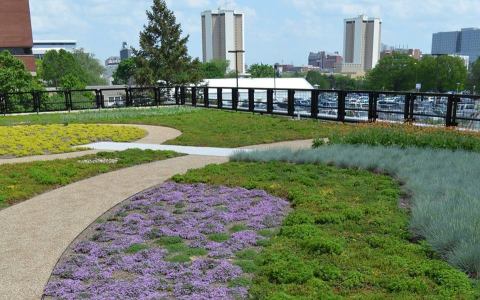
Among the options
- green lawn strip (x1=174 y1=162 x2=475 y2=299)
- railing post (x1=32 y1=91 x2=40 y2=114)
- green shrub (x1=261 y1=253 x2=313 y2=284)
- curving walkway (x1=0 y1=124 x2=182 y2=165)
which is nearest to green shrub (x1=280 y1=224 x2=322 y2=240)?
green lawn strip (x1=174 y1=162 x2=475 y2=299)

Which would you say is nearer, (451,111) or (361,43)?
(451,111)


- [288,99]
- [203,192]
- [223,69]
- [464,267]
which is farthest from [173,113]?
[223,69]

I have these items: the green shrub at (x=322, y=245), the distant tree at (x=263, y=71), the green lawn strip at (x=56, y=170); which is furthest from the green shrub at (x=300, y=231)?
the distant tree at (x=263, y=71)

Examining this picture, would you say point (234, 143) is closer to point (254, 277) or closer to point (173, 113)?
point (254, 277)

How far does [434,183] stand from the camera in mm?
6680

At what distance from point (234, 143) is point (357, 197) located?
6.22 metres

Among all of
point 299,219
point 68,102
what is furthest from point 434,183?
point 68,102

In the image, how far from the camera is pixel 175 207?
21.5 ft

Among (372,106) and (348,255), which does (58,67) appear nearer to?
(372,106)

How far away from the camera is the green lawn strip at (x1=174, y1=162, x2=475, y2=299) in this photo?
148 inches

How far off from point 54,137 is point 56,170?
5629 mm

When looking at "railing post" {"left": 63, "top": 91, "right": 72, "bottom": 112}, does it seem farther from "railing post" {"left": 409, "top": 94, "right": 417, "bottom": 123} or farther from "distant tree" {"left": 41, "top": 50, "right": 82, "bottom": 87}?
"distant tree" {"left": 41, "top": 50, "right": 82, "bottom": 87}

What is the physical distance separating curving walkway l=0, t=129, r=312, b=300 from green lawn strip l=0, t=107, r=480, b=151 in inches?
151

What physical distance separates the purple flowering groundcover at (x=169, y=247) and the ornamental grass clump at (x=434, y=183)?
1256mm
